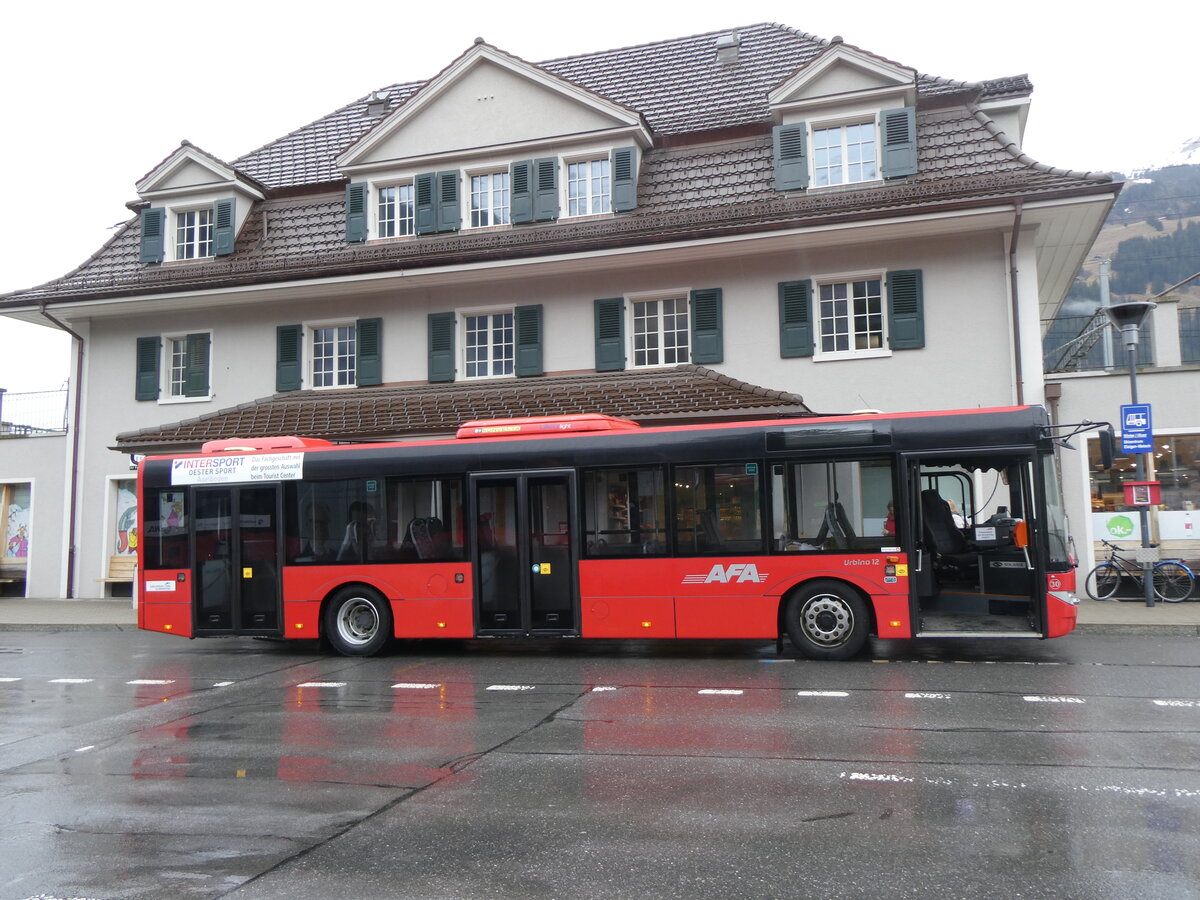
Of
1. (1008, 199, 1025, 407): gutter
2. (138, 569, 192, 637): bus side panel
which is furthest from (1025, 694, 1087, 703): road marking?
(138, 569, 192, 637): bus side panel

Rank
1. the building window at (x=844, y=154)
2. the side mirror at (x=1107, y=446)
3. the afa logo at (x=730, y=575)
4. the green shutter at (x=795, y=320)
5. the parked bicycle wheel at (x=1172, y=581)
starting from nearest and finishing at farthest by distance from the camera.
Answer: the side mirror at (x=1107, y=446) → the afa logo at (x=730, y=575) → the parked bicycle wheel at (x=1172, y=581) → the green shutter at (x=795, y=320) → the building window at (x=844, y=154)

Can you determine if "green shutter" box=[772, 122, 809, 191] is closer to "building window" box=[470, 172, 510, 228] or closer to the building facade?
the building facade

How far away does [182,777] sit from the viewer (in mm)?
6734

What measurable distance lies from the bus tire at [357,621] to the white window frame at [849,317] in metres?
9.49

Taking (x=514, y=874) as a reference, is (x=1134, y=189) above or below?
above

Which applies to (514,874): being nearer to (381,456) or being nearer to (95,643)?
(381,456)

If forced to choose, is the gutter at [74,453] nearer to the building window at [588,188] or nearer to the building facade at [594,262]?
the building facade at [594,262]

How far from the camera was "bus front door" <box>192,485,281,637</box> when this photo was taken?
43.9ft

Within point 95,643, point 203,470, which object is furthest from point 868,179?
point 95,643

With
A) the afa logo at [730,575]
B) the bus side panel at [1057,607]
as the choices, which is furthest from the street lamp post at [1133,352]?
the afa logo at [730,575]

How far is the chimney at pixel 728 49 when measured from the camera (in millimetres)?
23391

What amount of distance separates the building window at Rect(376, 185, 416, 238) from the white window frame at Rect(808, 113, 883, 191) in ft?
28.3

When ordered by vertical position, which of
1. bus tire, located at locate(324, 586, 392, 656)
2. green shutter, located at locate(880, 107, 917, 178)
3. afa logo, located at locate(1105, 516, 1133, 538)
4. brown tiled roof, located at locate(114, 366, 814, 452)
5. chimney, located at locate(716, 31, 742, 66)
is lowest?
bus tire, located at locate(324, 586, 392, 656)

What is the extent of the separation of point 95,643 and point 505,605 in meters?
7.78
